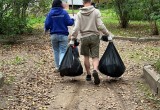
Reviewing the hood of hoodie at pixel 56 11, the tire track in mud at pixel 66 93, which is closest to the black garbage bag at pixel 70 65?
the tire track in mud at pixel 66 93

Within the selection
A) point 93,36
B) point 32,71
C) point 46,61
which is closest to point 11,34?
point 46,61

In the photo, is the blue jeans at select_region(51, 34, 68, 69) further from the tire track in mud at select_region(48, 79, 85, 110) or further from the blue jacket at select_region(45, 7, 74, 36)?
the tire track in mud at select_region(48, 79, 85, 110)

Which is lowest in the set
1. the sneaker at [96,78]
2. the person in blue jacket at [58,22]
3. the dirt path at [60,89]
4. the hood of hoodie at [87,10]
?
the dirt path at [60,89]

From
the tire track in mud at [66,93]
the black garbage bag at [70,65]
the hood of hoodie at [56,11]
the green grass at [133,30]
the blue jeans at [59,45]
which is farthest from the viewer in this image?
the green grass at [133,30]

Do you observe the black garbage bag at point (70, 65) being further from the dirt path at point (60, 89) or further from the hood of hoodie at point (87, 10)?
the hood of hoodie at point (87, 10)

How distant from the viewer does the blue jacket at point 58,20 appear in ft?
30.7

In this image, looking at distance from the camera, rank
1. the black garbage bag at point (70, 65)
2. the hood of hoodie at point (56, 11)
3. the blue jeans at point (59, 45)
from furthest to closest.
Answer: the blue jeans at point (59, 45), the hood of hoodie at point (56, 11), the black garbage bag at point (70, 65)

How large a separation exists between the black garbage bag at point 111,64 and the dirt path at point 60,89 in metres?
0.24

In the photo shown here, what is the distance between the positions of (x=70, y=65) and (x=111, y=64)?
866mm

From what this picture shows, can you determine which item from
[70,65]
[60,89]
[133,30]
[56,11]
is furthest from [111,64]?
[133,30]

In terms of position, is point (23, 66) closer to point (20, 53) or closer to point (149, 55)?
point (20, 53)

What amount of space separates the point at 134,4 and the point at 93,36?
8.36m

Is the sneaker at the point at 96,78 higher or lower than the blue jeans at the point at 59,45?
lower

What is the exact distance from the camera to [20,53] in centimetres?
1250
